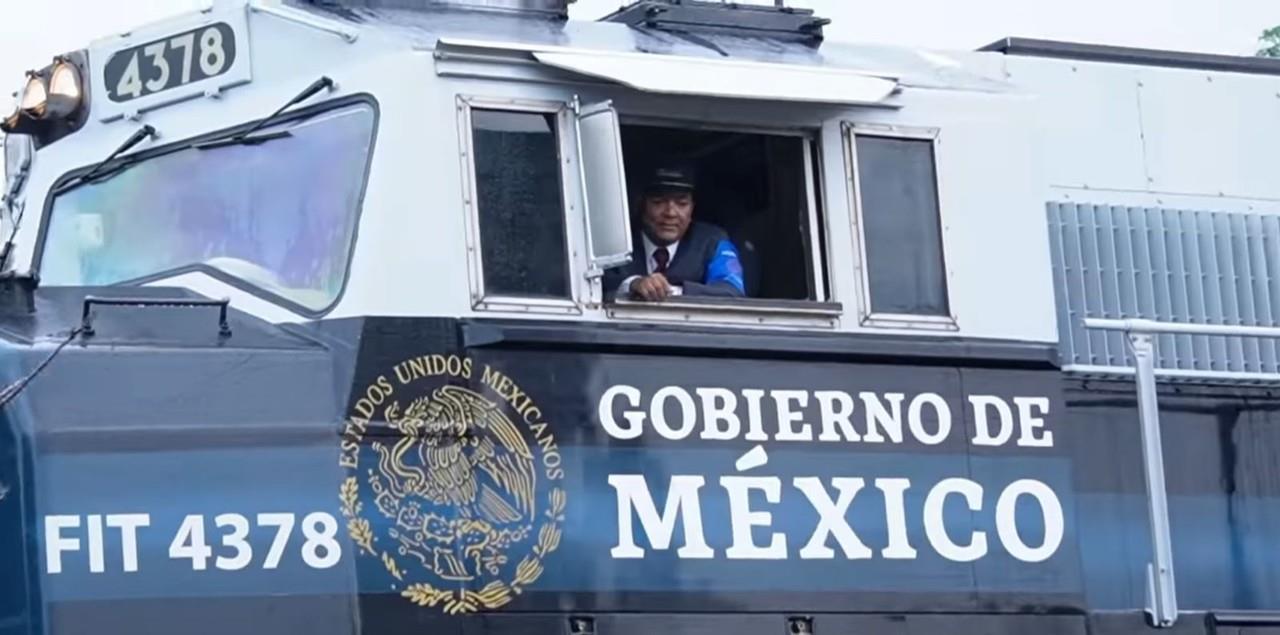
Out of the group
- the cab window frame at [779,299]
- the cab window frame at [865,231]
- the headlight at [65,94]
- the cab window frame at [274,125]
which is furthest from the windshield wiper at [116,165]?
the cab window frame at [865,231]

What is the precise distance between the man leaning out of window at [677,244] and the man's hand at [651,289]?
1.13 ft

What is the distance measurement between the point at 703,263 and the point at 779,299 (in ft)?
0.94

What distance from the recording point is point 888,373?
8.37 meters

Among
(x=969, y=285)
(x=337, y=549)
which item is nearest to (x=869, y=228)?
(x=969, y=285)

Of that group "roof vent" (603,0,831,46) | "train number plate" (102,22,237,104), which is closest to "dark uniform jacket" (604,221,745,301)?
"roof vent" (603,0,831,46)

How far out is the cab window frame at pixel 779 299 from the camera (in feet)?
26.5

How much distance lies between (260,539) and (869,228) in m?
2.39

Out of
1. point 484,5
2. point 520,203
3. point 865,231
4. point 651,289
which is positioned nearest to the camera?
point 520,203

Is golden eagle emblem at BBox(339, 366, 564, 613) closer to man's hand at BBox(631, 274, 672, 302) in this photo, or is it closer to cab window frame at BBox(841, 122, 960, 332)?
man's hand at BBox(631, 274, 672, 302)

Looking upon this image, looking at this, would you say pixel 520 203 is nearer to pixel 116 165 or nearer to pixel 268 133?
pixel 268 133

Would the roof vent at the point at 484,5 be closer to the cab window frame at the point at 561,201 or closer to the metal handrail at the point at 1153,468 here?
the cab window frame at the point at 561,201

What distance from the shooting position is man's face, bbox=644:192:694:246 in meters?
8.55

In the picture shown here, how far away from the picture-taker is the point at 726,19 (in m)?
9.12

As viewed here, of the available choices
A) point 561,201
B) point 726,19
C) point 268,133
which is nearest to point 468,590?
point 561,201
